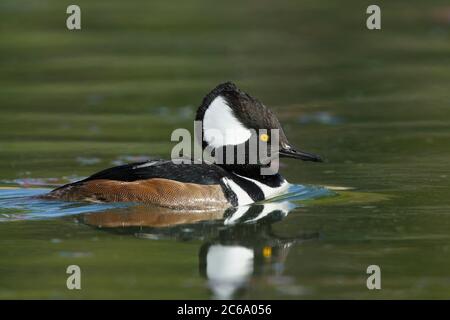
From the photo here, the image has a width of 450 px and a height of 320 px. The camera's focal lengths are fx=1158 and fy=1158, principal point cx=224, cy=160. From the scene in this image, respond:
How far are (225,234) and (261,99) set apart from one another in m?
7.64

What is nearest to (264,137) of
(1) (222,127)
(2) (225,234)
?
(1) (222,127)

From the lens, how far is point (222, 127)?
1163 centimetres

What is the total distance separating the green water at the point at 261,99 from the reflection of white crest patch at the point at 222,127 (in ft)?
2.88

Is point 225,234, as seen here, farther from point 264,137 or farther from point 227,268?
point 264,137

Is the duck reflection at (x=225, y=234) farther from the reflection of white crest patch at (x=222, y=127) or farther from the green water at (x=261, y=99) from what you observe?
the reflection of white crest patch at (x=222, y=127)

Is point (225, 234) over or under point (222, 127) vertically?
under

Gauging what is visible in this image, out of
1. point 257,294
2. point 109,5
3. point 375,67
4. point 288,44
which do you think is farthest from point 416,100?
point 109,5

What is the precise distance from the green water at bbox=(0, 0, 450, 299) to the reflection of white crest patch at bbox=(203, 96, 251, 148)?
0.88 m

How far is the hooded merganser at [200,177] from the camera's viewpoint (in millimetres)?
11438

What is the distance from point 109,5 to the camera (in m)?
28.2

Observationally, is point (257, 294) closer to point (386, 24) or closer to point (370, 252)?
point (370, 252)

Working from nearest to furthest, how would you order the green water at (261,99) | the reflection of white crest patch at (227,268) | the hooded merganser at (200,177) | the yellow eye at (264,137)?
the reflection of white crest patch at (227,268) < the green water at (261,99) < the hooded merganser at (200,177) < the yellow eye at (264,137)

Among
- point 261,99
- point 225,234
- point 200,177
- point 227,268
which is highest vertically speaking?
point 261,99

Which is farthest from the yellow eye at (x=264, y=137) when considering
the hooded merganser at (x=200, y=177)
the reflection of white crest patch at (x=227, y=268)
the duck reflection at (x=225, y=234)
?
the reflection of white crest patch at (x=227, y=268)
